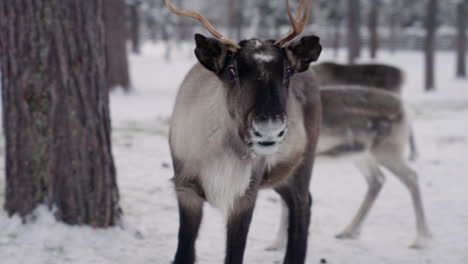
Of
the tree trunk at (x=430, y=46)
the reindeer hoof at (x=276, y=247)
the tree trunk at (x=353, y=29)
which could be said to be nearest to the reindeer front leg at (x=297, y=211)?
the reindeer hoof at (x=276, y=247)

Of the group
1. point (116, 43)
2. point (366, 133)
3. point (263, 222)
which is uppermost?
point (116, 43)

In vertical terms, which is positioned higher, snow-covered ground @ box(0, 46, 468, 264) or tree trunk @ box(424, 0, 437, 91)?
tree trunk @ box(424, 0, 437, 91)

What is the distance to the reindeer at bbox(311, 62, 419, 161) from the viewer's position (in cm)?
882

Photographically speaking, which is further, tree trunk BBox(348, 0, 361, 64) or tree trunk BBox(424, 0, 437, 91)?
tree trunk BBox(348, 0, 361, 64)


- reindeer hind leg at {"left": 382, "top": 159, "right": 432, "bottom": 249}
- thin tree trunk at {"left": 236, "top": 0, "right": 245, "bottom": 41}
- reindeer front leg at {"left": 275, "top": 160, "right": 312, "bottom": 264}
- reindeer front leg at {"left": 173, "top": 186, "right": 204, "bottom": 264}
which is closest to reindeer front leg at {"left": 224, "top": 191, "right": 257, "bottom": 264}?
reindeer front leg at {"left": 173, "top": 186, "right": 204, "bottom": 264}

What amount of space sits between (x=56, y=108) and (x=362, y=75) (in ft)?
20.6

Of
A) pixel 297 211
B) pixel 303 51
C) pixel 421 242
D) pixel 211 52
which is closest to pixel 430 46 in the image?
pixel 421 242

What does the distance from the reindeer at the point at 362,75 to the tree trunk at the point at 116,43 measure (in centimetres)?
650

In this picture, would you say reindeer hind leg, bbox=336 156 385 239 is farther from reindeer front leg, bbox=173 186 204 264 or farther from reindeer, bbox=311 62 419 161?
reindeer, bbox=311 62 419 161

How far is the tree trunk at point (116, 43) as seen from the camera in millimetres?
13664

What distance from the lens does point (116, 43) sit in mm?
13898

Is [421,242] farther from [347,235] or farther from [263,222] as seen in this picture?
[263,222]

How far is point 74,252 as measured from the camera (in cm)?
368

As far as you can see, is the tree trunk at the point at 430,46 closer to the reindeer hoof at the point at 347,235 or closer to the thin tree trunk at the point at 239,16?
the reindeer hoof at the point at 347,235
